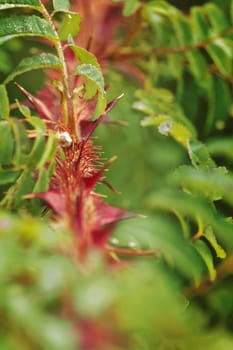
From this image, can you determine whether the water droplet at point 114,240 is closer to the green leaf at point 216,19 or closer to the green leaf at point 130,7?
the green leaf at point 130,7

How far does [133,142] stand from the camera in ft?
4.06

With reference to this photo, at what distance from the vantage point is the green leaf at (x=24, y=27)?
2.36 feet

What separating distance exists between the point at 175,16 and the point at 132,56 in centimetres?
17

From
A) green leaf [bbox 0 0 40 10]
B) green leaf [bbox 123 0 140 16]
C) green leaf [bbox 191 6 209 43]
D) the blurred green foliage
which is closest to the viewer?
the blurred green foliage

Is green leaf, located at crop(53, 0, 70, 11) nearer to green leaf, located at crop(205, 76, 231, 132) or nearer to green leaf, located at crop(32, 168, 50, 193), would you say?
green leaf, located at crop(32, 168, 50, 193)

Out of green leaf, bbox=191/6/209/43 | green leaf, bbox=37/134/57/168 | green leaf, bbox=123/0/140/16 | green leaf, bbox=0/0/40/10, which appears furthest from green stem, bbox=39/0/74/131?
green leaf, bbox=191/6/209/43

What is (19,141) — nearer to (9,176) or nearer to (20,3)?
(9,176)

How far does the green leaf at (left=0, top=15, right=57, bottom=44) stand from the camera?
0.72 metres

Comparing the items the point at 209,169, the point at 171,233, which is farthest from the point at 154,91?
the point at 171,233

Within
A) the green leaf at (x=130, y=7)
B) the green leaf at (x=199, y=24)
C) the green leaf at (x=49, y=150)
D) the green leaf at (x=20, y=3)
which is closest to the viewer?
the green leaf at (x=49, y=150)

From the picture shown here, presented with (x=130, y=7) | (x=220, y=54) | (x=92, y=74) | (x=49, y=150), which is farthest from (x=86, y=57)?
(x=220, y=54)

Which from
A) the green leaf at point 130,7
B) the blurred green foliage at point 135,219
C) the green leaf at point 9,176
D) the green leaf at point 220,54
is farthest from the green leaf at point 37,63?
the green leaf at point 220,54

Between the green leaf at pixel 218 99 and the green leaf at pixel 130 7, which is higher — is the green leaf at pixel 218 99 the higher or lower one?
the lower one

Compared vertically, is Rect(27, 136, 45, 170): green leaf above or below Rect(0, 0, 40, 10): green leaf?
below
